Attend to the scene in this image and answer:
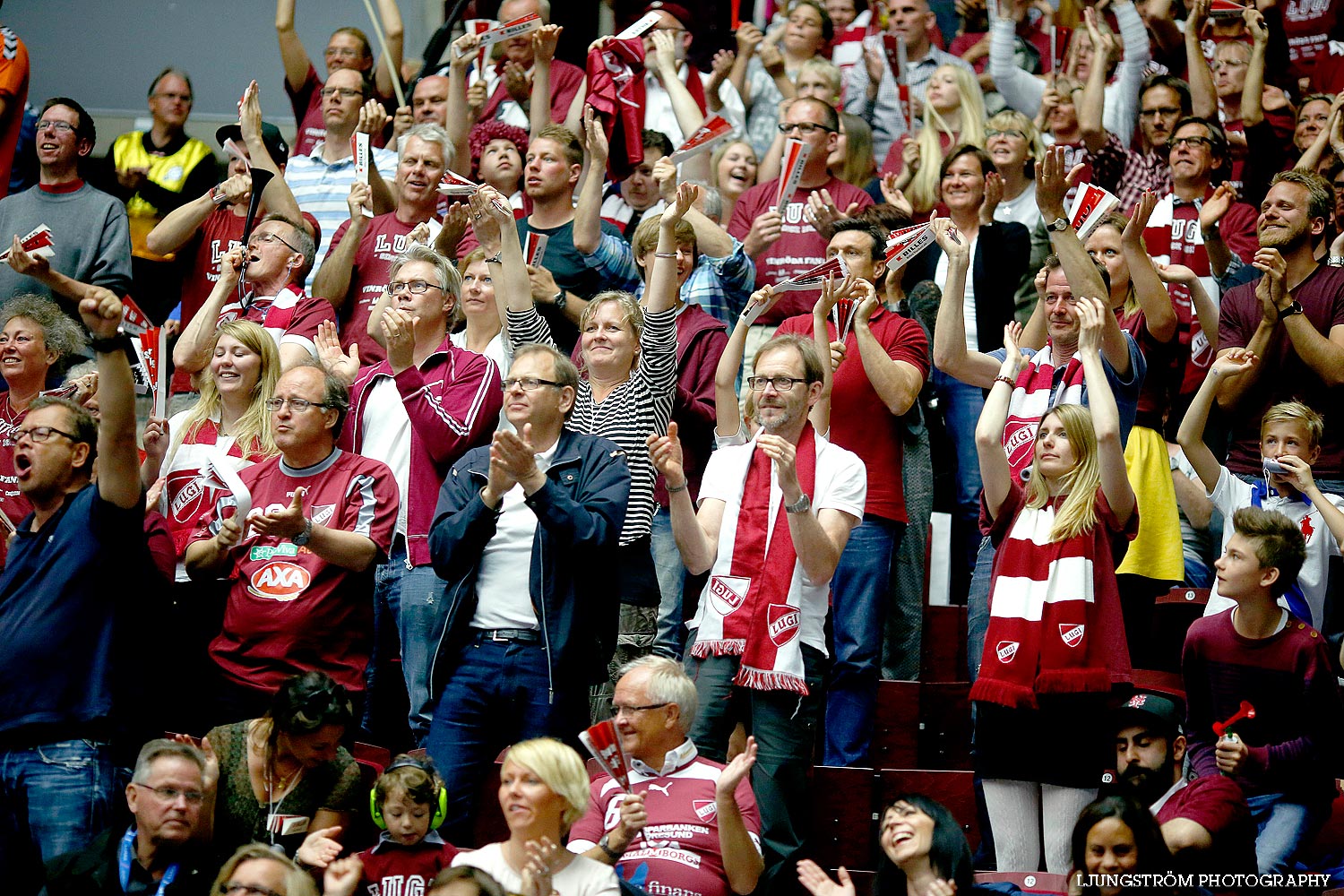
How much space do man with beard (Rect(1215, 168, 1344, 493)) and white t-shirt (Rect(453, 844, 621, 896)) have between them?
3.21 m

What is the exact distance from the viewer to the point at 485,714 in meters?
4.68

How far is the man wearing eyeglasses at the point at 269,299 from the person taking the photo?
20.5 feet

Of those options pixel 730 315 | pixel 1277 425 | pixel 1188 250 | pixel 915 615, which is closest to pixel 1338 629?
pixel 1277 425

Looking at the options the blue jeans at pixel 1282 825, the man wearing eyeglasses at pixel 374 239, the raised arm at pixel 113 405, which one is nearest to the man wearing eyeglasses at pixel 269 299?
the man wearing eyeglasses at pixel 374 239

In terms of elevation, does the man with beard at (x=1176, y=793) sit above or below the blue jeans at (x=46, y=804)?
below

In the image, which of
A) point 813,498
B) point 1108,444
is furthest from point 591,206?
point 1108,444

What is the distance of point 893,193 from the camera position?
292 inches

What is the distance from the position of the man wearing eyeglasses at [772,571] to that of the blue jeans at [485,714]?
45cm

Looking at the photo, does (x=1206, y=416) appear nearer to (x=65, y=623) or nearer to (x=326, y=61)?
(x=65, y=623)

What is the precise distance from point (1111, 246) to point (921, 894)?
2792 millimetres

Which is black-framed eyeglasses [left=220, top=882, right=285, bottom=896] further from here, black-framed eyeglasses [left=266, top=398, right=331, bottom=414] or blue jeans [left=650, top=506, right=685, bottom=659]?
blue jeans [left=650, top=506, right=685, bottom=659]

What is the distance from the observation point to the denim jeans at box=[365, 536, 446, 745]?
491 cm

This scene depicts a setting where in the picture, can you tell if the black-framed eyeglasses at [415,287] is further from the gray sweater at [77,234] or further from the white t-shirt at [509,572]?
the gray sweater at [77,234]

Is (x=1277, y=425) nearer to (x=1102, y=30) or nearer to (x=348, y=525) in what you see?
(x=348, y=525)
